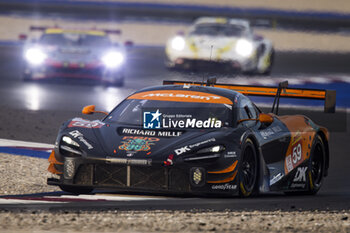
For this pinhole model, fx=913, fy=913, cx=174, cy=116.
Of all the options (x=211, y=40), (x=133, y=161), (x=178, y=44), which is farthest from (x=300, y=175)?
(x=178, y=44)

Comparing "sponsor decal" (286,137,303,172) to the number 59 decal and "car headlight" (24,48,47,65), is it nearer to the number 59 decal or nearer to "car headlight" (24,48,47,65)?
the number 59 decal

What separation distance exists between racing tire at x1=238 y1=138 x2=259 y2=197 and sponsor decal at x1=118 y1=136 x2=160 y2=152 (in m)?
0.80

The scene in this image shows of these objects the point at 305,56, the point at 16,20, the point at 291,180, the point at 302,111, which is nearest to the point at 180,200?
the point at 291,180

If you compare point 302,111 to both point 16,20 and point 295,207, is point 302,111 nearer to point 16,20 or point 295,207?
point 295,207

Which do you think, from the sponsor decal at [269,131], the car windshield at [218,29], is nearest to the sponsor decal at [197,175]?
the sponsor decal at [269,131]

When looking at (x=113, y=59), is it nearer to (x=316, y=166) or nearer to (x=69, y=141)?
(x=316, y=166)

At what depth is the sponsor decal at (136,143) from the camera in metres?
7.94

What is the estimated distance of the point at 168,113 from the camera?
342 inches

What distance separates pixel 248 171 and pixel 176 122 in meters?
0.84

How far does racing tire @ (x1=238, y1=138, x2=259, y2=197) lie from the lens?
26.5ft

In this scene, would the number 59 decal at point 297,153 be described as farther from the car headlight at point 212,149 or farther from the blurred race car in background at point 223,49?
the blurred race car in background at point 223,49

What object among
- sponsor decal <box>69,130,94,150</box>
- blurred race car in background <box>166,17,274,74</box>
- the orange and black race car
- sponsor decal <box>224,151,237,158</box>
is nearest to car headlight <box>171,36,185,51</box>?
blurred race car in background <box>166,17,274,74</box>

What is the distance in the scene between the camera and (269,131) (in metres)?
9.04

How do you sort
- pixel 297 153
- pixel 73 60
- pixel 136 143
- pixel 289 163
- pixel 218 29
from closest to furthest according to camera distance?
pixel 136 143 → pixel 289 163 → pixel 297 153 → pixel 73 60 → pixel 218 29
